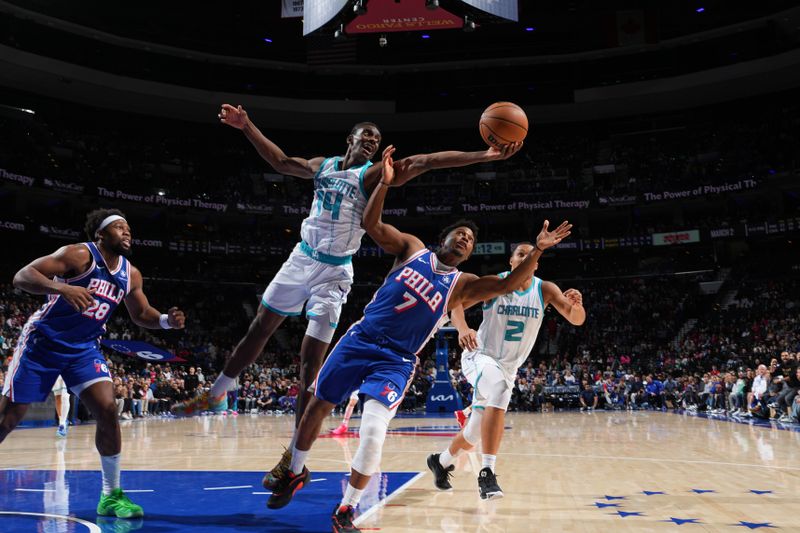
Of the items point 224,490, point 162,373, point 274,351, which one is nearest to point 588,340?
point 274,351

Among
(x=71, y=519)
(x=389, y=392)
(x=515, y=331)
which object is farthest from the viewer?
(x=515, y=331)

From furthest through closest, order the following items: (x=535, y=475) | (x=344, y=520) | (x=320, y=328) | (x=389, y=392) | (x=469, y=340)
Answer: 1. (x=535, y=475)
2. (x=469, y=340)
3. (x=320, y=328)
4. (x=389, y=392)
5. (x=344, y=520)

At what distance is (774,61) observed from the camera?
100ft

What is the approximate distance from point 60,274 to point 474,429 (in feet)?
11.7

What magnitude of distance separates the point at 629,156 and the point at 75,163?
25793 millimetres

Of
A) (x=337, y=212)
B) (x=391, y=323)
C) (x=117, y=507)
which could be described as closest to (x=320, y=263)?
(x=337, y=212)

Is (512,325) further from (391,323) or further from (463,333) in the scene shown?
(391,323)

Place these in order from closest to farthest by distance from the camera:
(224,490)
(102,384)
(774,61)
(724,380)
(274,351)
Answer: (102,384) → (224,490) → (724,380) → (774,61) → (274,351)

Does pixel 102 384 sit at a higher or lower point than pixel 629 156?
lower

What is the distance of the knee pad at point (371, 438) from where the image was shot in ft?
14.6

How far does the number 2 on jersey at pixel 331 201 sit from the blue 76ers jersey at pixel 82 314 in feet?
5.37

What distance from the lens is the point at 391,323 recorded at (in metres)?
4.92

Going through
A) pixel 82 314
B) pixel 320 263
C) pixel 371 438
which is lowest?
pixel 371 438

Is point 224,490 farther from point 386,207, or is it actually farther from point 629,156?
point 629,156
